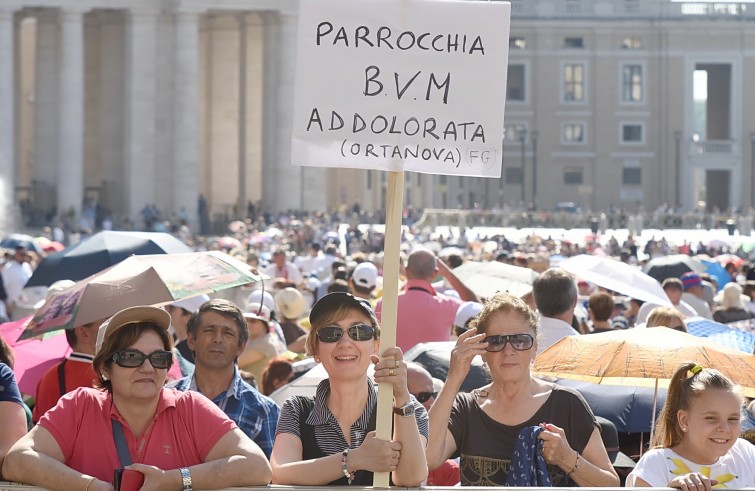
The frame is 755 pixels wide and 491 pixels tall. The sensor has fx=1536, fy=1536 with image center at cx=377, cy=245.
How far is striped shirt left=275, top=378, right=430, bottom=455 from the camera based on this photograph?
6.07 meters

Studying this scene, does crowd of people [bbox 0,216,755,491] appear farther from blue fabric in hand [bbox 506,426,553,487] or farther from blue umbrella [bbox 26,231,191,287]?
blue umbrella [bbox 26,231,191,287]

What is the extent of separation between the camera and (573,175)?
89.7 meters

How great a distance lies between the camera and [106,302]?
859 cm

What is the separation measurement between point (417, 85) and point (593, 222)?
6000 cm

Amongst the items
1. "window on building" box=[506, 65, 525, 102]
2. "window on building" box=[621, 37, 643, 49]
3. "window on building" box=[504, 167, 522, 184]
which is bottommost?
"window on building" box=[504, 167, 522, 184]

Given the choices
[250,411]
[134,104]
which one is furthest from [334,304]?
[134,104]

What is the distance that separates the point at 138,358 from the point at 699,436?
2.20 m

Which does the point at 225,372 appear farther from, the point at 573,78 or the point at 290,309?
the point at 573,78

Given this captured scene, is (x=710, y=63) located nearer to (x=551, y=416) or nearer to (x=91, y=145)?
(x=91, y=145)

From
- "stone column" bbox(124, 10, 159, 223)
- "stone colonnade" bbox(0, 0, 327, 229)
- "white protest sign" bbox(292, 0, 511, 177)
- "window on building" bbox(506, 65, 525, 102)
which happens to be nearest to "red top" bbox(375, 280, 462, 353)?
"white protest sign" bbox(292, 0, 511, 177)

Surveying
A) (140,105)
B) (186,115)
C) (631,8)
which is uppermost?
(631,8)

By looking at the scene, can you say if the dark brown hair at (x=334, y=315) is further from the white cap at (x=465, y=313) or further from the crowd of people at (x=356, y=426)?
the white cap at (x=465, y=313)

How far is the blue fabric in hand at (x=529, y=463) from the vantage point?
610 centimetres

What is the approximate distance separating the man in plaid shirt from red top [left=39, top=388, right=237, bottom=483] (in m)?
1.34
